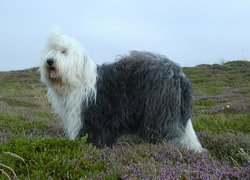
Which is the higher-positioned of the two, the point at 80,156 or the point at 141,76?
the point at 141,76

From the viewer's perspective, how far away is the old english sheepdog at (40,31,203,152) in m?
6.05

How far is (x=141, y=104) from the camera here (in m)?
6.20

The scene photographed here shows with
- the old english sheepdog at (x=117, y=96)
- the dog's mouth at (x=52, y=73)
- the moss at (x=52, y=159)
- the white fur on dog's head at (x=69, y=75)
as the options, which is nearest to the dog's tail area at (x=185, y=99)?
the old english sheepdog at (x=117, y=96)

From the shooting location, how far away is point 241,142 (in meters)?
5.99

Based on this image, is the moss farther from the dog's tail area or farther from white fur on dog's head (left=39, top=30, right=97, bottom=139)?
the dog's tail area

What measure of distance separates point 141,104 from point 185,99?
0.64 meters

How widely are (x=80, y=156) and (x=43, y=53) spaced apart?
2.39 m

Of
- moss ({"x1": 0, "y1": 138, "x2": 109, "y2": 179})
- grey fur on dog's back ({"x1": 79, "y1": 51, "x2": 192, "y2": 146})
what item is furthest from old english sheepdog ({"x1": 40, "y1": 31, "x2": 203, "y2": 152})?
moss ({"x1": 0, "y1": 138, "x2": 109, "y2": 179})

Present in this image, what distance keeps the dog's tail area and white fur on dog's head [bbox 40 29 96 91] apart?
4.21 feet

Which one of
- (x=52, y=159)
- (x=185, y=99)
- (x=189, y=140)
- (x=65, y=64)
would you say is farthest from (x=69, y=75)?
(x=52, y=159)

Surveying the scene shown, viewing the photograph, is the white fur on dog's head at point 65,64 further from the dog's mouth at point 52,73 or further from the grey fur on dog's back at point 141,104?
the grey fur on dog's back at point 141,104

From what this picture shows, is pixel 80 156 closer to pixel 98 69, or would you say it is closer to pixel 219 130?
pixel 98 69

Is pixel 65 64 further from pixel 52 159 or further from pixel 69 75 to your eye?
pixel 52 159

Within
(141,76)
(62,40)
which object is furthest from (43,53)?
(141,76)
